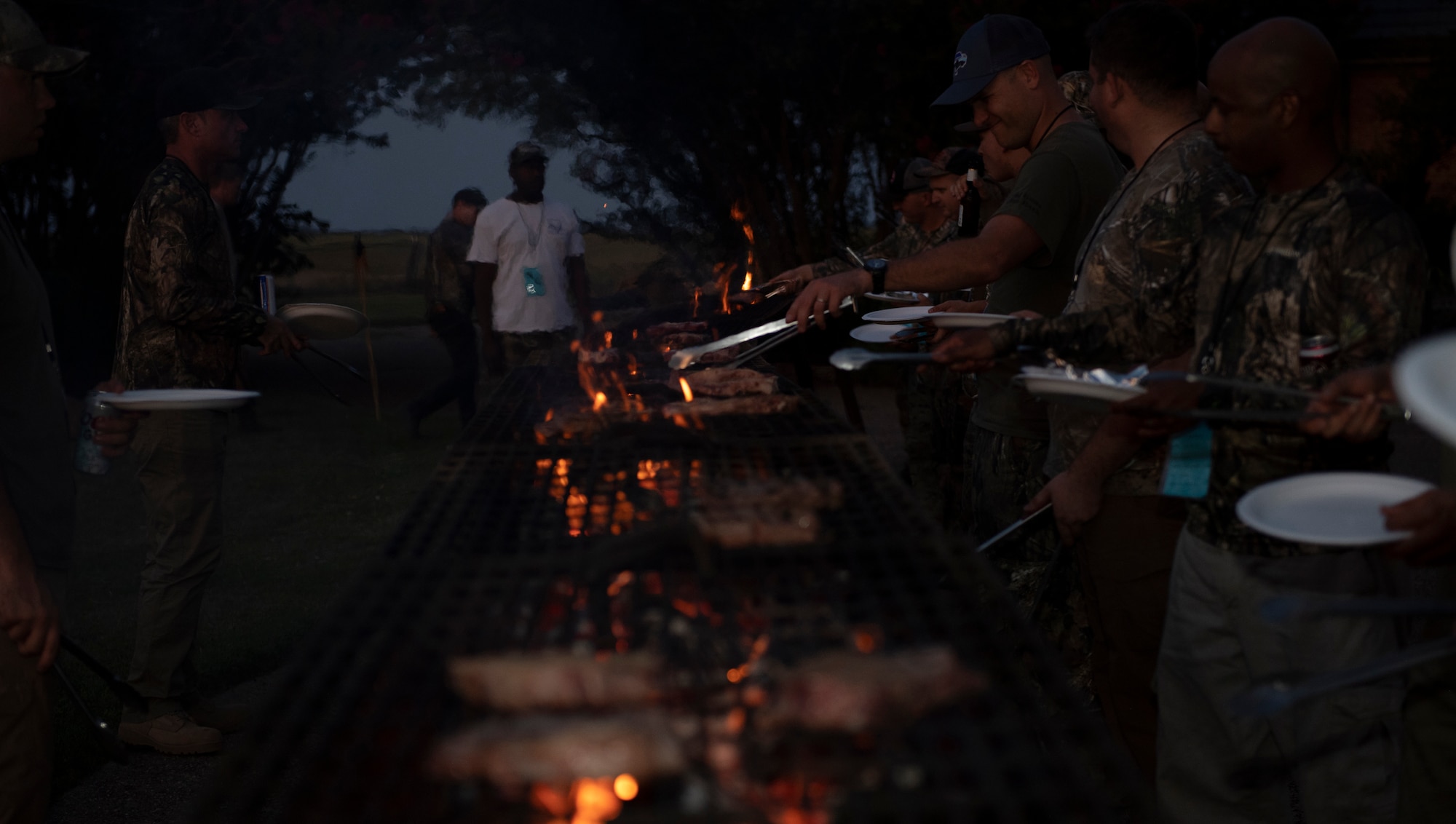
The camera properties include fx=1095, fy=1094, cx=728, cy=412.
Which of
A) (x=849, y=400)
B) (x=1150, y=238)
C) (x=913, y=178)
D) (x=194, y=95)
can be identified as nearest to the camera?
(x=1150, y=238)

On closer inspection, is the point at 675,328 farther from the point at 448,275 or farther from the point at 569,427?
the point at 448,275

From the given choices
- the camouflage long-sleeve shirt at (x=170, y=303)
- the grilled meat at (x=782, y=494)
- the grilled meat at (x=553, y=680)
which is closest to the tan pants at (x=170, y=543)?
the camouflage long-sleeve shirt at (x=170, y=303)

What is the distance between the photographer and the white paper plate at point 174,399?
3.13 m

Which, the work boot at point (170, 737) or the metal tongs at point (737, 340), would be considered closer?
the metal tongs at point (737, 340)

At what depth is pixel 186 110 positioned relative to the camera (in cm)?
502

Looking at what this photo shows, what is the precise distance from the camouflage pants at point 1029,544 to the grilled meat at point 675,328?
2.31 meters

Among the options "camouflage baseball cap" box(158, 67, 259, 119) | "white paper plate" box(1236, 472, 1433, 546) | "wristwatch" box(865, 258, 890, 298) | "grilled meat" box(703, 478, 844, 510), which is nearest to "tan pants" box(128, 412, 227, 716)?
"camouflage baseball cap" box(158, 67, 259, 119)

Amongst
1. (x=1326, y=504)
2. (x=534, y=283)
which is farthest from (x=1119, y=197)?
(x=534, y=283)

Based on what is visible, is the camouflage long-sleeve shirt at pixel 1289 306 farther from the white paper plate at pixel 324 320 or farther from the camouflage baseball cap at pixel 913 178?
the camouflage baseball cap at pixel 913 178

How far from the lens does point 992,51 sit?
14.2 feet

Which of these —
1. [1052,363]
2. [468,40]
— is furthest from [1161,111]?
[468,40]

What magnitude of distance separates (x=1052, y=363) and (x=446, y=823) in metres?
2.38

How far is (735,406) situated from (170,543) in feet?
8.21

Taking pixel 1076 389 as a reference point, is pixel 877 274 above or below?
above
